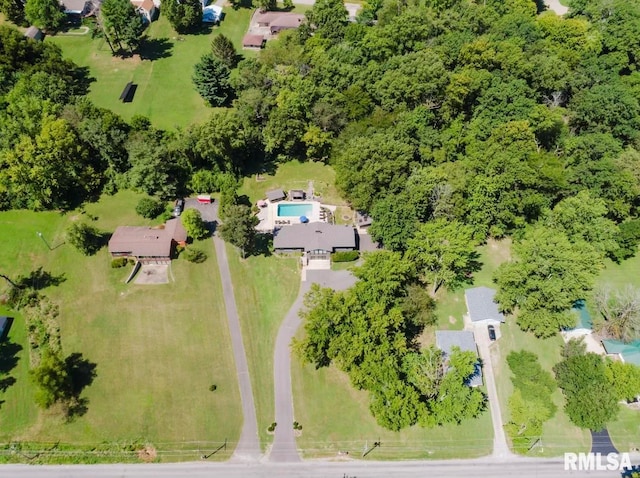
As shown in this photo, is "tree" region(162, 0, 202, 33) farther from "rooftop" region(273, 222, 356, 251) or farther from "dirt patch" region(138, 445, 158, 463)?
"dirt patch" region(138, 445, 158, 463)

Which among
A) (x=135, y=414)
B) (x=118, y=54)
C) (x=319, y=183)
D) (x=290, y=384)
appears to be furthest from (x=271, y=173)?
(x=118, y=54)

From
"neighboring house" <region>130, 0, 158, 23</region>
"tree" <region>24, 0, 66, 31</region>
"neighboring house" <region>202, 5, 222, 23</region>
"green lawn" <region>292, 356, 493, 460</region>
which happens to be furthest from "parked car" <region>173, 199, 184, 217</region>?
"tree" <region>24, 0, 66, 31</region>

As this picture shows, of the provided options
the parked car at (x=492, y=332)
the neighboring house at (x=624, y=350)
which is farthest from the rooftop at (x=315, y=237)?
the neighboring house at (x=624, y=350)

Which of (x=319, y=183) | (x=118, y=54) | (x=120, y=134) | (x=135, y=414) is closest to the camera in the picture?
(x=135, y=414)

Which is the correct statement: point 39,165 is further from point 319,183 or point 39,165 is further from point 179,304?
point 319,183

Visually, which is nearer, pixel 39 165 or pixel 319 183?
pixel 39 165

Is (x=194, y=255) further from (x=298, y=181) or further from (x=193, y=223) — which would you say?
(x=298, y=181)
